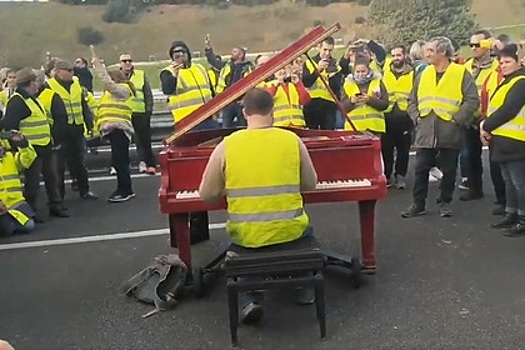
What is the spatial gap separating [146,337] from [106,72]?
15.4 feet

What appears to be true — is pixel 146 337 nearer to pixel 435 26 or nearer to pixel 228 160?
pixel 228 160

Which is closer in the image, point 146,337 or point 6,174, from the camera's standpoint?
point 146,337

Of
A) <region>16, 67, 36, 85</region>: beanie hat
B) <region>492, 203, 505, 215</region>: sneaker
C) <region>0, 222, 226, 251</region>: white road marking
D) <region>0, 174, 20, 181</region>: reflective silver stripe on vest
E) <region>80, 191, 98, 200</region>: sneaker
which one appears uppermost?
<region>16, 67, 36, 85</region>: beanie hat

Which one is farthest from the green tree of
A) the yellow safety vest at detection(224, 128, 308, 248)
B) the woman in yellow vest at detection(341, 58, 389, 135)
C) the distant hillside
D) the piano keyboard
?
the yellow safety vest at detection(224, 128, 308, 248)

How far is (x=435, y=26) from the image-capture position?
923 inches

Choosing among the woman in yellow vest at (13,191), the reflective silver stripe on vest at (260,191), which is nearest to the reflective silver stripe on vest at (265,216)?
the reflective silver stripe on vest at (260,191)

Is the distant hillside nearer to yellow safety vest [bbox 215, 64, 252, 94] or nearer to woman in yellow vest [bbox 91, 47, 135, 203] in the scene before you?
yellow safety vest [bbox 215, 64, 252, 94]

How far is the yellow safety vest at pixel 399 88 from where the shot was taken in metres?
8.93

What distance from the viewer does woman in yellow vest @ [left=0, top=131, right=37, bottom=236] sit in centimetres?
778

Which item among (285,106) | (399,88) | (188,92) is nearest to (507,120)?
(399,88)

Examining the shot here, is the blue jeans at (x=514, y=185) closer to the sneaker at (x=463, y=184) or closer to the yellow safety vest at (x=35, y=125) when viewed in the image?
the sneaker at (x=463, y=184)

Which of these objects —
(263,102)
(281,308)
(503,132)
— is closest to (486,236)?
(503,132)

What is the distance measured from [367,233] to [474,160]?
301 centimetres

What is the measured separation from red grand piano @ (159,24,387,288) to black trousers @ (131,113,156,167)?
444 centimetres
